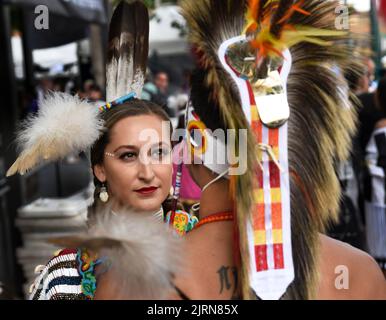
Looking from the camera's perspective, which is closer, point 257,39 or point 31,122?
point 257,39

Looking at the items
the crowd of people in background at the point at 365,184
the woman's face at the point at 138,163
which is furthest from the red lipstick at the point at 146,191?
the crowd of people in background at the point at 365,184

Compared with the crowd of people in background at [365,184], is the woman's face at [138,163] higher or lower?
higher

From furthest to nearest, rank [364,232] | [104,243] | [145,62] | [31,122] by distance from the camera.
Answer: [364,232]
[145,62]
[31,122]
[104,243]

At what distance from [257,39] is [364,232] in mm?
3538

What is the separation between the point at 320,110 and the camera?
1.60 m

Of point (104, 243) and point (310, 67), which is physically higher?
point (310, 67)

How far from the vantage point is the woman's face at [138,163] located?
2027 mm

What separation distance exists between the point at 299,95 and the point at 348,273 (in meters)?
0.51

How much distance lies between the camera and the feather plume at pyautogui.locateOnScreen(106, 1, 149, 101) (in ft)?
7.53

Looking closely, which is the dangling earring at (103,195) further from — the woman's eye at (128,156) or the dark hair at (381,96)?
the dark hair at (381,96)

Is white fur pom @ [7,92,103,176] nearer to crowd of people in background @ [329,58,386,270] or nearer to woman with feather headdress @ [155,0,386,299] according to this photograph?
woman with feather headdress @ [155,0,386,299]
